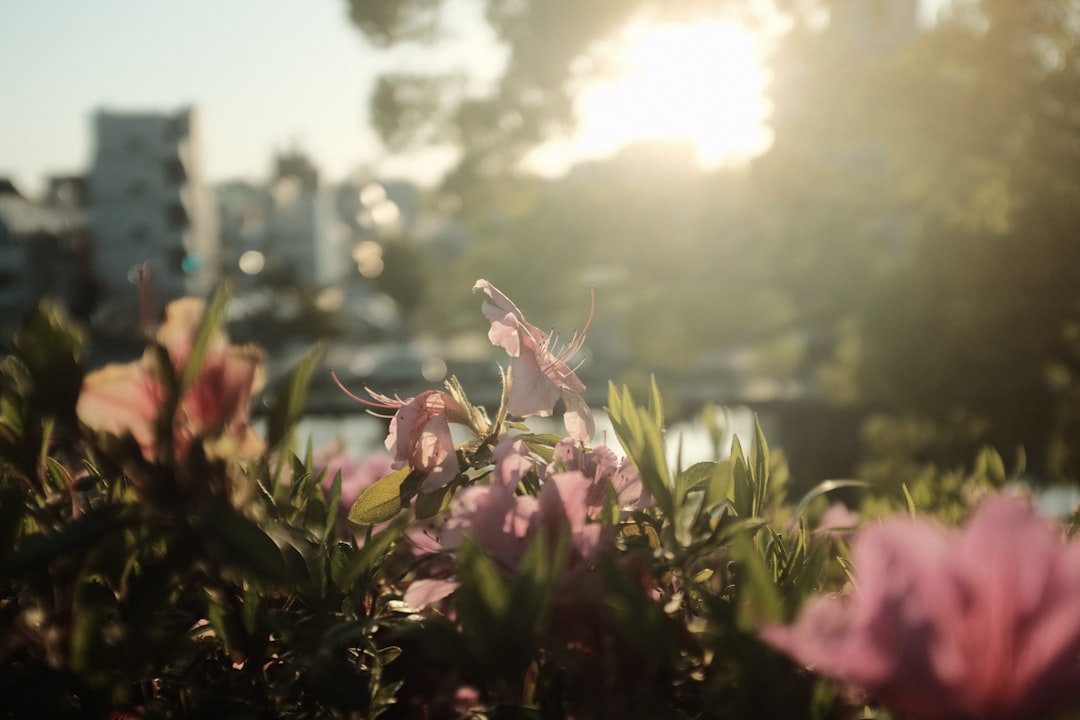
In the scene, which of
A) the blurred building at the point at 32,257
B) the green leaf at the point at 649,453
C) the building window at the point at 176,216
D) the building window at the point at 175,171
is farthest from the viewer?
the building window at the point at 176,216

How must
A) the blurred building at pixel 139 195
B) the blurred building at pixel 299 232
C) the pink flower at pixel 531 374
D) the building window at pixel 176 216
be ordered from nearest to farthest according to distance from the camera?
the pink flower at pixel 531 374 → the blurred building at pixel 139 195 → the building window at pixel 176 216 → the blurred building at pixel 299 232

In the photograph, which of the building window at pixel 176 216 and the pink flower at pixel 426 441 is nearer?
the pink flower at pixel 426 441

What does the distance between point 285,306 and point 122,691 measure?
34802 millimetres

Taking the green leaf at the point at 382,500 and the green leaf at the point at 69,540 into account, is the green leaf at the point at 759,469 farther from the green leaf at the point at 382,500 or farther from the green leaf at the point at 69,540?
the green leaf at the point at 69,540

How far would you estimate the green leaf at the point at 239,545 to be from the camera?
1.72 ft

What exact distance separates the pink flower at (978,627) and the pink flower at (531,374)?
379 millimetres

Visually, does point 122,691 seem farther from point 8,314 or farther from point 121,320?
point 8,314

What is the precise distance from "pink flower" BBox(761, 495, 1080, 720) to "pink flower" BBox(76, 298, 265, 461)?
371 mm

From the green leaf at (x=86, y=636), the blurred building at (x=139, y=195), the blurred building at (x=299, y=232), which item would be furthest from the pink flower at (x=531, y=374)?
the blurred building at (x=299, y=232)

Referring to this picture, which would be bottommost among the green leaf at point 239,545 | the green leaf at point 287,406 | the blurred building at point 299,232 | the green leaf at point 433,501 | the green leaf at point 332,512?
the blurred building at point 299,232

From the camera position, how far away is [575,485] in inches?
25.3

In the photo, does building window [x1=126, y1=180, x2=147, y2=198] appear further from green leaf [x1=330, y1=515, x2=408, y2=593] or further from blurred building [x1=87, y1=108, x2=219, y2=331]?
green leaf [x1=330, y1=515, x2=408, y2=593]

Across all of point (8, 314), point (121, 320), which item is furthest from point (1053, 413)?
point (8, 314)

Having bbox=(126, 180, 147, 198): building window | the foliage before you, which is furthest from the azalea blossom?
bbox=(126, 180, 147, 198): building window
